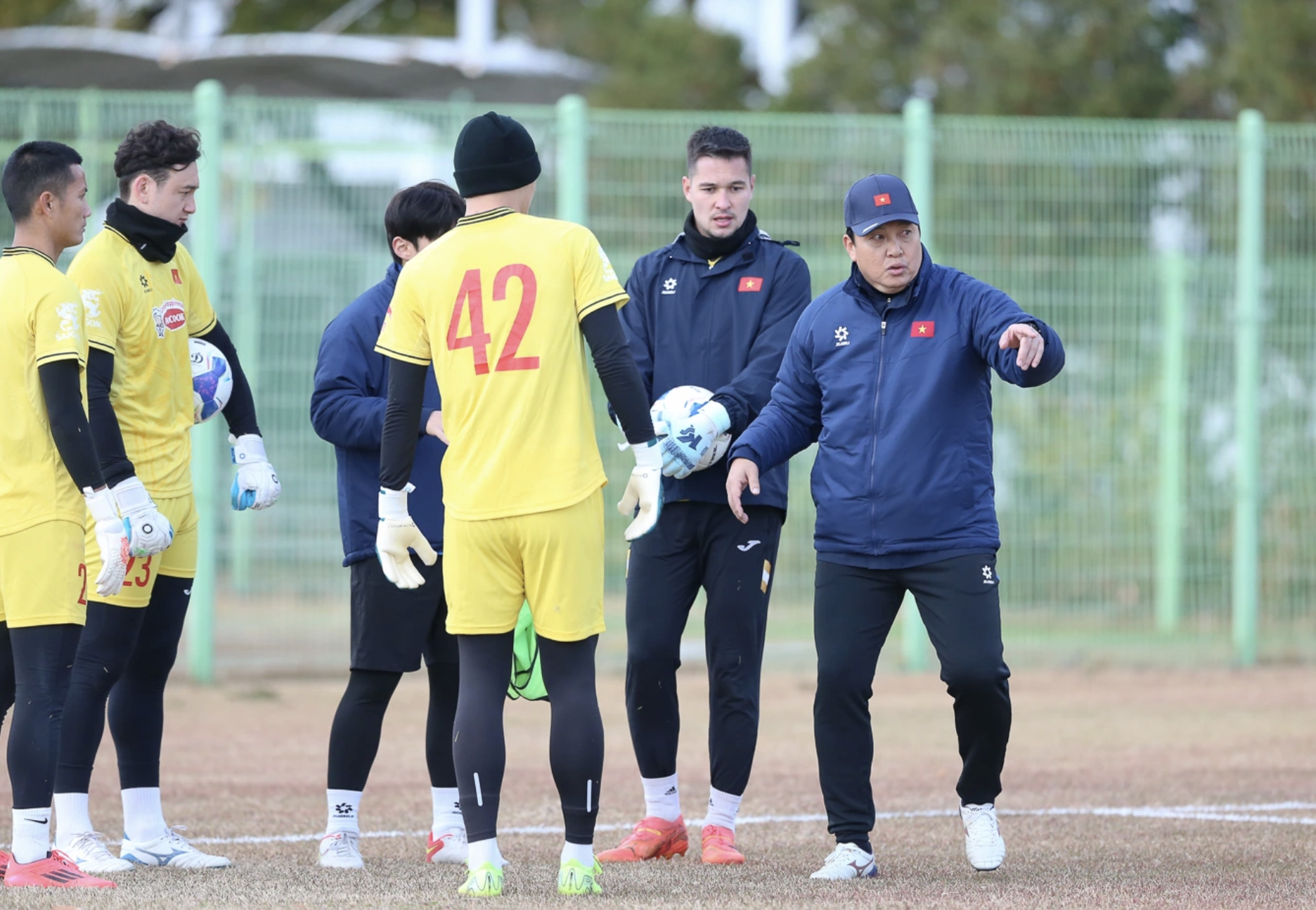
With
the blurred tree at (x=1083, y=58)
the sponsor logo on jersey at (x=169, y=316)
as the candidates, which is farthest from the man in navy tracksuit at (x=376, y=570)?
the blurred tree at (x=1083, y=58)

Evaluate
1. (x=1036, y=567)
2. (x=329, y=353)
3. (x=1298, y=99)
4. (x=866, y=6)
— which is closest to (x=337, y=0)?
(x=866, y=6)

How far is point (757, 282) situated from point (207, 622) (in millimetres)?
6988

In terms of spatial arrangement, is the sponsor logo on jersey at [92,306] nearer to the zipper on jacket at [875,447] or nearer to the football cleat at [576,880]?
the football cleat at [576,880]

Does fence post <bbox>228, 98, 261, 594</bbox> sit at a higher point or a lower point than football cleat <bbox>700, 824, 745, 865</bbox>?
higher

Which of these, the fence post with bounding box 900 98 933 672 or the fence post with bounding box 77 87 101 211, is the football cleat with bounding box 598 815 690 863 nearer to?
the fence post with bounding box 900 98 933 672

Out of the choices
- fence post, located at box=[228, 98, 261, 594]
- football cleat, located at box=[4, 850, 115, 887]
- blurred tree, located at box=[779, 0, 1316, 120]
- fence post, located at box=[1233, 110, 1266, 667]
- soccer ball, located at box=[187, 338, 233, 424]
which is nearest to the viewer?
football cleat, located at box=[4, 850, 115, 887]

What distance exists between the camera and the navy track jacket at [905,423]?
18.5 feet

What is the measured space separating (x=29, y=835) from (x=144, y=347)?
5.21 feet

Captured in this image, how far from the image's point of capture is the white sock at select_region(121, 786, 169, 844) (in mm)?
6004

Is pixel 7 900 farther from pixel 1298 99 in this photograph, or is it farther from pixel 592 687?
pixel 1298 99

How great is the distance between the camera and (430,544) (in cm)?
603

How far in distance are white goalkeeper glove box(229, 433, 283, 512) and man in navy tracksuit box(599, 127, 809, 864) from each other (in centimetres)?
129

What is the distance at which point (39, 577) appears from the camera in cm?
531

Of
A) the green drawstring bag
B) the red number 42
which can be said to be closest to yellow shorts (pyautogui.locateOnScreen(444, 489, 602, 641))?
the green drawstring bag
